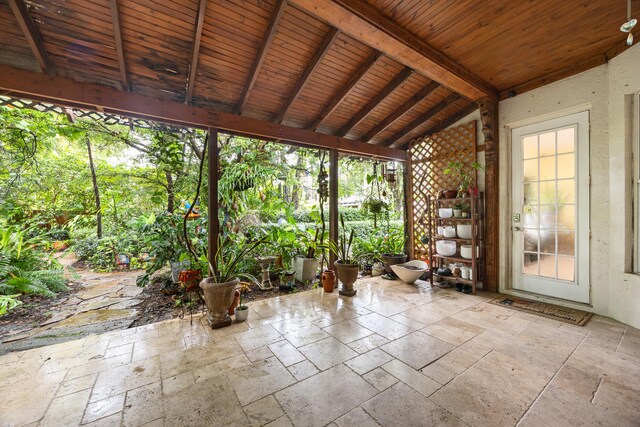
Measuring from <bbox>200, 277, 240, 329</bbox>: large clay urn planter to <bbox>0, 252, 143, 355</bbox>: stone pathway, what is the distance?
1.05 m

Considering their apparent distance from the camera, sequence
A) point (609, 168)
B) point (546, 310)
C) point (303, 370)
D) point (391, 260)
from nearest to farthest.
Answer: point (303, 370) < point (609, 168) < point (546, 310) < point (391, 260)

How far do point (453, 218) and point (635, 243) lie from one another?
5.64ft

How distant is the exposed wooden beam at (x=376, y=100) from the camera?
305 centimetres

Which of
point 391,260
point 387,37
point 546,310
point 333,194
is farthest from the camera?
point 391,260

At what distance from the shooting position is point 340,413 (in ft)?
4.72

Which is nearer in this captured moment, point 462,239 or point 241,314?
point 241,314

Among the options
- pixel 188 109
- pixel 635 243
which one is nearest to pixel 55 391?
pixel 188 109

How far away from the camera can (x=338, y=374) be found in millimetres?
1785

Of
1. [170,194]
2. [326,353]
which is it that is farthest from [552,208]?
[170,194]

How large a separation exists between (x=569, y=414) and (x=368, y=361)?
3.79ft

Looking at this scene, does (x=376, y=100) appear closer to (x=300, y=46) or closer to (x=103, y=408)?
(x=300, y=46)

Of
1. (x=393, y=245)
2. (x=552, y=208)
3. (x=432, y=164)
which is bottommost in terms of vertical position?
(x=393, y=245)

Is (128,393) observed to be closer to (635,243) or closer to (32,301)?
(32,301)

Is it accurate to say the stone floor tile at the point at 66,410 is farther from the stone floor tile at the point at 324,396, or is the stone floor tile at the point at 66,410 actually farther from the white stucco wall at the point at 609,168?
the white stucco wall at the point at 609,168
